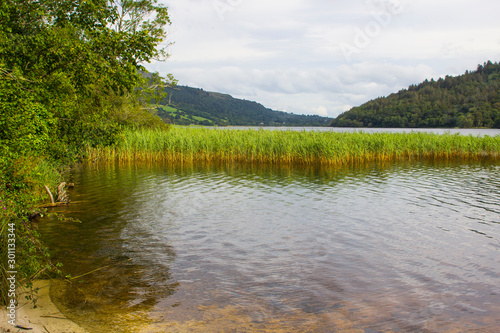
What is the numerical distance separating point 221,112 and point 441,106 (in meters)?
57.9

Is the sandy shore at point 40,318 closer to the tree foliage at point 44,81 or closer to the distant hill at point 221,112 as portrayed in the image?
the tree foliage at point 44,81

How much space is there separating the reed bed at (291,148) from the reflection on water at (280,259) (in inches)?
380

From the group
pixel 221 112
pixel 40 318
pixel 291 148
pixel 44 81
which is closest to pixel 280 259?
pixel 40 318

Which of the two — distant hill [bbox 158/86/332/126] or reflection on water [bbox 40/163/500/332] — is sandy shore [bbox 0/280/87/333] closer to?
reflection on water [bbox 40/163/500/332]

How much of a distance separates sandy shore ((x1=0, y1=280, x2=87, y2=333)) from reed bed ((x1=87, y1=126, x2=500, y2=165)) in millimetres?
21018

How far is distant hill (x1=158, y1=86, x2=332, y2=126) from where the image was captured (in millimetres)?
92525

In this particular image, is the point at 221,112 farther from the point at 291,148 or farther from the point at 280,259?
the point at 280,259

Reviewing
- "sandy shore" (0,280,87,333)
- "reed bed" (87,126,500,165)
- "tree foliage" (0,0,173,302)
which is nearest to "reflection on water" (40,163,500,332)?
"sandy shore" (0,280,87,333)

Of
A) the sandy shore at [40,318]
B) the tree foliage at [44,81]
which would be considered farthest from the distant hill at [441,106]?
the sandy shore at [40,318]

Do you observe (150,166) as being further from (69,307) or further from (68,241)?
(69,307)

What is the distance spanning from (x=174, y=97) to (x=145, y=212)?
9504cm

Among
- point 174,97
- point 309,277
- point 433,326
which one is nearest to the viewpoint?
point 433,326

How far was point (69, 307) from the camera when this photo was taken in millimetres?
5844

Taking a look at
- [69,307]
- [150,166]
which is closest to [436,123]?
[150,166]
